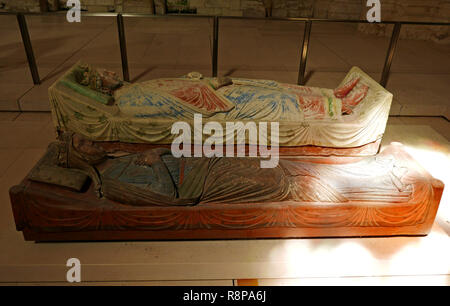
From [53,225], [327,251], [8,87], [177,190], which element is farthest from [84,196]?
[8,87]

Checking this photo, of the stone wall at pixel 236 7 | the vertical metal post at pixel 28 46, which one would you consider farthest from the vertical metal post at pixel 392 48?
the vertical metal post at pixel 28 46

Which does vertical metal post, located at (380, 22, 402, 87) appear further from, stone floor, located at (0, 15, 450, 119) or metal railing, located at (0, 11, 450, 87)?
stone floor, located at (0, 15, 450, 119)

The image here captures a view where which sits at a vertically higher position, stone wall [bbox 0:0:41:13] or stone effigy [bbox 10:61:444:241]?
stone wall [bbox 0:0:41:13]

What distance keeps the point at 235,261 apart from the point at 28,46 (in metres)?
4.67

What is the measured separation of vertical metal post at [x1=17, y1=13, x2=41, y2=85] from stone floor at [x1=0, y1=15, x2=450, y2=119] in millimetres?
159

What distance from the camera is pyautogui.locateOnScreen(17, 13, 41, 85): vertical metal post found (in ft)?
17.4

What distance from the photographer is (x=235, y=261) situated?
2.90 m

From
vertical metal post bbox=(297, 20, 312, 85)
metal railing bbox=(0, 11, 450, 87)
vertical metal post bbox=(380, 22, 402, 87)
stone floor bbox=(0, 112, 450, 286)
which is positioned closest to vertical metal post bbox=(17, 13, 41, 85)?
metal railing bbox=(0, 11, 450, 87)

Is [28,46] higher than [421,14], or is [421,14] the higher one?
[421,14]

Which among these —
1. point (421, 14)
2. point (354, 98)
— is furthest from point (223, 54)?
point (421, 14)

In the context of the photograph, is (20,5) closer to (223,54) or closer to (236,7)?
(236,7)

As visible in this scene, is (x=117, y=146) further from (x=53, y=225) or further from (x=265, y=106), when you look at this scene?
(x=265, y=106)

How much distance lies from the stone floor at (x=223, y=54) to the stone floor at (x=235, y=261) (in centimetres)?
309

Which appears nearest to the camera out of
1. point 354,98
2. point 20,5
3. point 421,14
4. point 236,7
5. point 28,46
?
point 354,98
